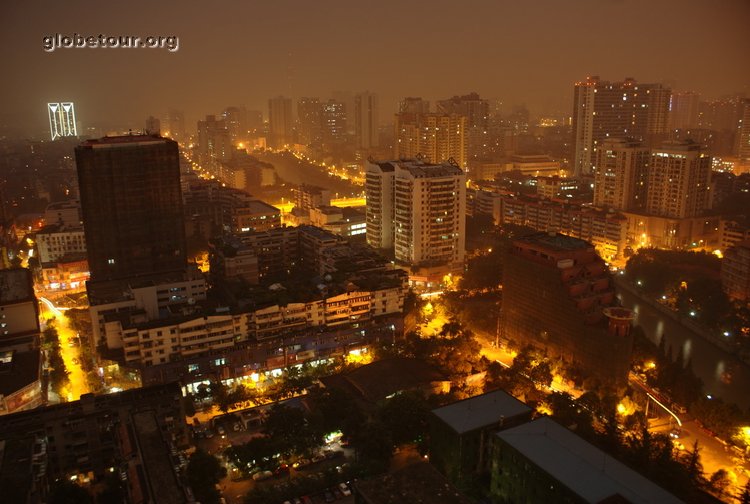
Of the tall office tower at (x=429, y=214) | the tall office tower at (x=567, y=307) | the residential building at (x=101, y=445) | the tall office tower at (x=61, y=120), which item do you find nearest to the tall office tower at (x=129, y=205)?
the tall office tower at (x=429, y=214)

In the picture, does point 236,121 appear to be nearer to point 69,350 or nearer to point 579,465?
point 69,350

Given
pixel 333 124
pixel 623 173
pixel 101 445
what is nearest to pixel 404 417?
pixel 101 445

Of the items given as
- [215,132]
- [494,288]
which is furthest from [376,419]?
[215,132]

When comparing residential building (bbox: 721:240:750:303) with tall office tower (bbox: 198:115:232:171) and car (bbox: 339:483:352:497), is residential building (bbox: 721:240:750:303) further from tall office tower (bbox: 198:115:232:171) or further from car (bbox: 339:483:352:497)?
tall office tower (bbox: 198:115:232:171)

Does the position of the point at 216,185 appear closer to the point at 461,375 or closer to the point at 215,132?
the point at 215,132

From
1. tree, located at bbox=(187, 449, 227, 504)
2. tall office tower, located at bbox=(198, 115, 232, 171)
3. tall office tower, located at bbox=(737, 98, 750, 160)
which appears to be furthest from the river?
tall office tower, located at bbox=(198, 115, 232, 171)

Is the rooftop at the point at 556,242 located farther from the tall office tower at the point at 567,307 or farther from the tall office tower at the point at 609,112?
the tall office tower at the point at 609,112
